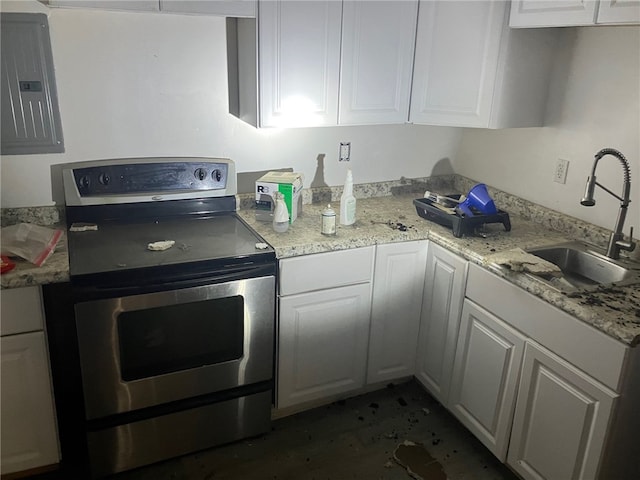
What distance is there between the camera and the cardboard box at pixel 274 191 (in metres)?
2.34

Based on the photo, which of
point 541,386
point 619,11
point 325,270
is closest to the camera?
point 619,11

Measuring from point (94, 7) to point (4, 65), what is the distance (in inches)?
17.4

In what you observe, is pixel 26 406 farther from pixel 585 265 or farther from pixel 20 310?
pixel 585 265

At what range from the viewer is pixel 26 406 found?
1.96 metres

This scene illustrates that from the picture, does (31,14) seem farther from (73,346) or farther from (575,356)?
(575,356)

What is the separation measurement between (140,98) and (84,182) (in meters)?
0.42

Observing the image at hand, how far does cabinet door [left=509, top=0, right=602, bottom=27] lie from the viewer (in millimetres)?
1878

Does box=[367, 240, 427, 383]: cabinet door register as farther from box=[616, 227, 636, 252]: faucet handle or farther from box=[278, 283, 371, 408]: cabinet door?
box=[616, 227, 636, 252]: faucet handle

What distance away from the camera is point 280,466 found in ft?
7.24

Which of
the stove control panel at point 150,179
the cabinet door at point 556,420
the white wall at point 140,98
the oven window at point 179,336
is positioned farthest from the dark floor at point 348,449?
the white wall at point 140,98

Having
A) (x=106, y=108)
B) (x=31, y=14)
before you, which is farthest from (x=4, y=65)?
(x=106, y=108)

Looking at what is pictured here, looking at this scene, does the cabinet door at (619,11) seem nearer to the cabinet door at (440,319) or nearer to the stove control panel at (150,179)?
the cabinet door at (440,319)

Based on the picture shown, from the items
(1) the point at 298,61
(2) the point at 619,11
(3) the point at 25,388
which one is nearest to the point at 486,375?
(2) the point at 619,11

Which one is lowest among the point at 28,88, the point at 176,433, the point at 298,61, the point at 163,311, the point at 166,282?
the point at 176,433
